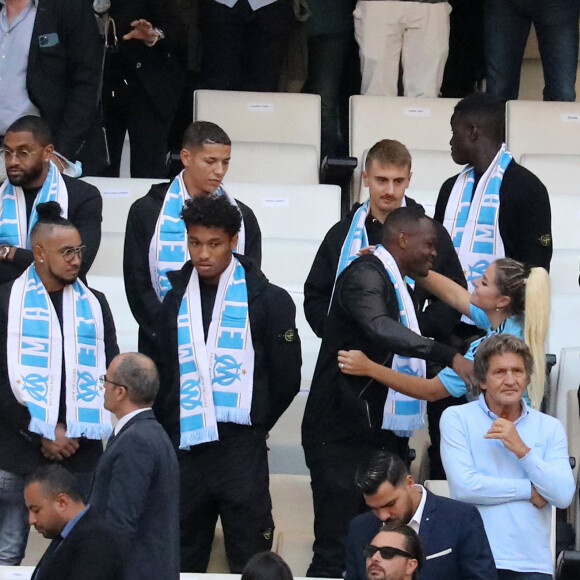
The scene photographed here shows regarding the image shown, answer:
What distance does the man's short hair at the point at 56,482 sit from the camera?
491 centimetres

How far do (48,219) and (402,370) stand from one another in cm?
140

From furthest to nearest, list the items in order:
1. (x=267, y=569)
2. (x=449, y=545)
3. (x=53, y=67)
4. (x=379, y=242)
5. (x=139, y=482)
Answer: (x=53, y=67) < (x=379, y=242) < (x=139, y=482) < (x=449, y=545) < (x=267, y=569)

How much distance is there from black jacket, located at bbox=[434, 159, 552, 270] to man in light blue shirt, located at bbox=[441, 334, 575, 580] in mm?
1171

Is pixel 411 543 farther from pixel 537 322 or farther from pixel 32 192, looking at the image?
pixel 32 192

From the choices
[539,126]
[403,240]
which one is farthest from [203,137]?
[539,126]

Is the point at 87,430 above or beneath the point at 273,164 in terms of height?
beneath

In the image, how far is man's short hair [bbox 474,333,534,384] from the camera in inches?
208

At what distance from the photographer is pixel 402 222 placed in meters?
5.77

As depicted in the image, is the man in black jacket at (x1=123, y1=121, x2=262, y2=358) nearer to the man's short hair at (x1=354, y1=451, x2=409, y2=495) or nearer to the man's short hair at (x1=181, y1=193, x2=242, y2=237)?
the man's short hair at (x1=181, y1=193, x2=242, y2=237)

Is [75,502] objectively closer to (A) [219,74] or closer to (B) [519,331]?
(B) [519,331]

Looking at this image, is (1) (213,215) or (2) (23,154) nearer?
(1) (213,215)

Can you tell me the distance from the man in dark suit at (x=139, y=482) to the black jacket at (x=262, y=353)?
63 cm

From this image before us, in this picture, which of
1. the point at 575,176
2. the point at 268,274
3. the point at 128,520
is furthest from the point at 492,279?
the point at 575,176

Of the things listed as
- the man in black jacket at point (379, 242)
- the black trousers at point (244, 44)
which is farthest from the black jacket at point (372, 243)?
the black trousers at point (244, 44)
